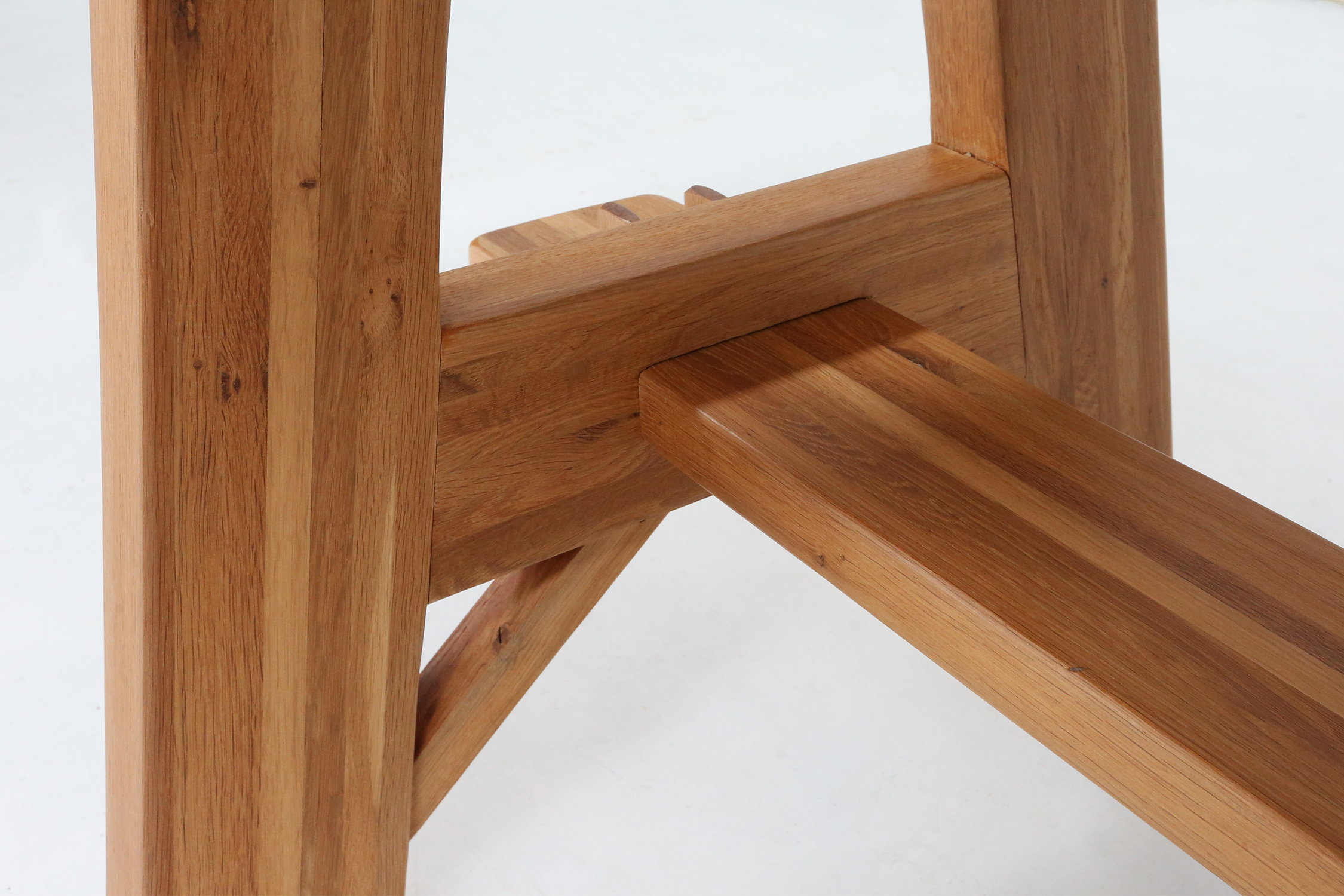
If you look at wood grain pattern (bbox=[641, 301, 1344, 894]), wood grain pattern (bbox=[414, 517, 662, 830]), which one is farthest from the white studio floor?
wood grain pattern (bbox=[641, 301, 1344, 894])

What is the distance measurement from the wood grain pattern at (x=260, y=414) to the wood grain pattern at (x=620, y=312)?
4 cm

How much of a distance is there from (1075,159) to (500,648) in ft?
1.94

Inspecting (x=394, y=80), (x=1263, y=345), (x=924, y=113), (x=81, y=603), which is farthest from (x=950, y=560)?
(x=924, y=113)

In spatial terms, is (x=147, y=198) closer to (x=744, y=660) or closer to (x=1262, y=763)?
(x=1262, y=763)

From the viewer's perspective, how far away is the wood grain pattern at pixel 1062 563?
21.0 inches

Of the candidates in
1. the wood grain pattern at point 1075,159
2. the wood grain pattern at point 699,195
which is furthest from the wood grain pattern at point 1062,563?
the wood grain pattern at point 699,195

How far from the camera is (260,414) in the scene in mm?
684

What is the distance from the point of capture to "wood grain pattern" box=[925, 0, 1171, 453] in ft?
3.08

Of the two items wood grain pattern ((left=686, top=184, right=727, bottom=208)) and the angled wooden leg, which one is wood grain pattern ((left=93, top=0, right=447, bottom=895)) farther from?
wood grain pattern ((left=686, top=184, right=727, bottom=208))

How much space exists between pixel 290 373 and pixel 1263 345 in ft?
5.52

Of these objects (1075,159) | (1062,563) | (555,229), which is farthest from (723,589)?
(1062,563)

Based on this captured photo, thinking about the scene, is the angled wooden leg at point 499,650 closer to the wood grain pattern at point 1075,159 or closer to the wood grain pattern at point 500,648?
the wood grain pattern at point 500,648

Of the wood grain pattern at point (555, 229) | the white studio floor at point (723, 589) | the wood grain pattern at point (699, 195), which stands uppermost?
the wood grain pattern at point (699, 195)

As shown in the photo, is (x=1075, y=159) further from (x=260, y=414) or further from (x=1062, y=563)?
(x=260, y=414)
